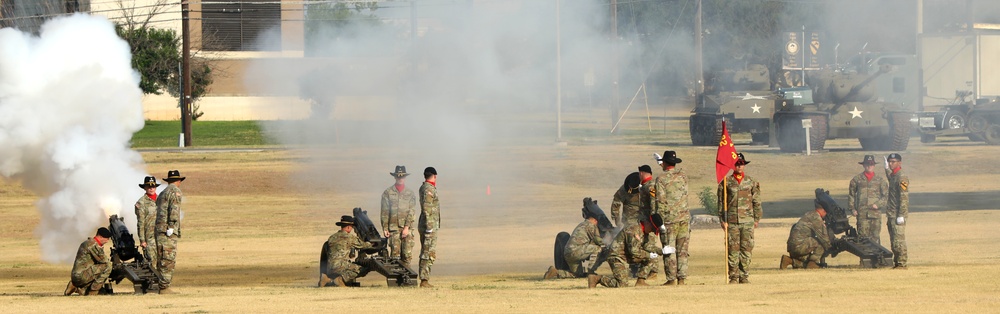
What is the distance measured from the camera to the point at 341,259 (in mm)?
19312

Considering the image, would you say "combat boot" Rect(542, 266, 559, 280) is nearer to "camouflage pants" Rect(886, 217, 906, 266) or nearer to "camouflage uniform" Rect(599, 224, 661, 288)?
"camouflage uniform" Rect(599, 224, 661, 288)

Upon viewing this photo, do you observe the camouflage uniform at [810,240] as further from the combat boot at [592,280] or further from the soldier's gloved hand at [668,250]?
the combat boot at [592,280]

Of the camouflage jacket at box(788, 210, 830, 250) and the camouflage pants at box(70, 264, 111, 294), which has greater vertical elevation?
the camouflage jacket at box(788, 210, 830, 250)

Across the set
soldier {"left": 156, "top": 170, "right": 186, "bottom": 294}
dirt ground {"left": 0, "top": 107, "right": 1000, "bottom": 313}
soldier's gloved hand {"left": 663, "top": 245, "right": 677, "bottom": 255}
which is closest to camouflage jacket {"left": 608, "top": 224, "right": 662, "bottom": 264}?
soldier's gloved hand {"left": 663, "top": 245, "right": 677, "bottom": 255}

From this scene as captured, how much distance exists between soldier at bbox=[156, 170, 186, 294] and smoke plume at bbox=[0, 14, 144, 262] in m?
3.52

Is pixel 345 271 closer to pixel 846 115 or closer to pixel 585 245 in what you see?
pixel 585 245

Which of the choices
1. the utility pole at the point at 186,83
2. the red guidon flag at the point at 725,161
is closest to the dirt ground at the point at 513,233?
the red guidon flag at the point at 725,161

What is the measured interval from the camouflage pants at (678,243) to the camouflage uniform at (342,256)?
446cm

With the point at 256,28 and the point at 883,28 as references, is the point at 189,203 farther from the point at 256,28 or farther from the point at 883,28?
the point at 883,28

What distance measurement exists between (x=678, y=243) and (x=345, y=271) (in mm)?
4862

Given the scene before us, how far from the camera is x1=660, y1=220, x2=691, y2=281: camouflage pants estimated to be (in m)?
17.4

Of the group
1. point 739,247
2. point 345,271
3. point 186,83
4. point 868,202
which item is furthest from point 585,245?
point 186,83

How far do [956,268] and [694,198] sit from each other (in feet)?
55.9

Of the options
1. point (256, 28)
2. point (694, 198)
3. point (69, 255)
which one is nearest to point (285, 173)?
point (256, 28)
